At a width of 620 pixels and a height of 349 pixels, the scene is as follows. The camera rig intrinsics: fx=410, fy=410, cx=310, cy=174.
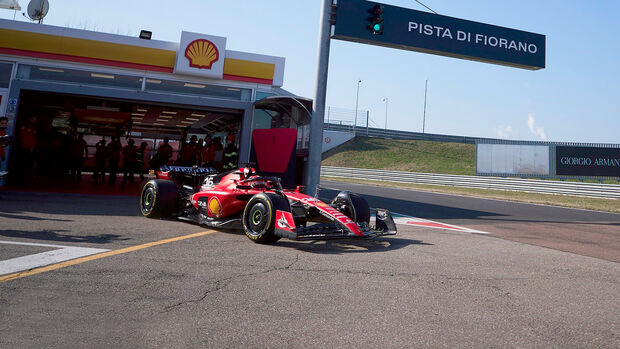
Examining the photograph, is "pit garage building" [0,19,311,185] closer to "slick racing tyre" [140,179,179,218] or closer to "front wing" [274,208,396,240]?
"slick racing tyre" [140,179,179,218]

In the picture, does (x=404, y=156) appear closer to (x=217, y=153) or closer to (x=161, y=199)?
(x=217, y=153)

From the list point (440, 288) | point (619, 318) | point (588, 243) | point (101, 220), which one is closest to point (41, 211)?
point (101, 220)

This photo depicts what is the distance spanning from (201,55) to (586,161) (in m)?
26.5

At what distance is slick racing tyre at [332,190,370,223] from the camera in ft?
21.4

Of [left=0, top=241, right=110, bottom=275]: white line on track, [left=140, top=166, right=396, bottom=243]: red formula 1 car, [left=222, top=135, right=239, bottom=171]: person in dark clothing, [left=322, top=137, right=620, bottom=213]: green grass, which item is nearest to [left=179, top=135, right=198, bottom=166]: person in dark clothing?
[left=222, top=135, right=239, bottom=171]: person in dark clothing

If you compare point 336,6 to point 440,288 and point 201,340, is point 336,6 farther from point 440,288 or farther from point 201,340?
point 201,340

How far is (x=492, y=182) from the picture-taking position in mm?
26844

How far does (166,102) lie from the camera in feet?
43.9

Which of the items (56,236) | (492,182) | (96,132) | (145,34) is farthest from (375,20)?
(96,132)

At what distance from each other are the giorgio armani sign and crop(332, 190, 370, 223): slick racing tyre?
2647cm

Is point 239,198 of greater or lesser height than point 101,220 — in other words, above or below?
above

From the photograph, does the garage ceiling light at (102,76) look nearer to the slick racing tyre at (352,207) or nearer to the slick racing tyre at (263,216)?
the slick racing tyre at (263,216)

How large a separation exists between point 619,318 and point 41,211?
341 inches

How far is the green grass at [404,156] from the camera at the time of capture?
38.4 metres
